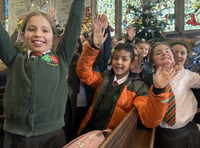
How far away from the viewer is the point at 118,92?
4.39 ft

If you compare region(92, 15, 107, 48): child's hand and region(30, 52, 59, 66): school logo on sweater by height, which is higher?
region(92, 15, 107, 48): child's hand

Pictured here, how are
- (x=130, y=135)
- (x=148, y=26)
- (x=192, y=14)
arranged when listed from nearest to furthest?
(x=130, y=135) < (x=148, y=26) < (x=192, y=14)

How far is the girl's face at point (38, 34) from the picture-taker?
0.97m

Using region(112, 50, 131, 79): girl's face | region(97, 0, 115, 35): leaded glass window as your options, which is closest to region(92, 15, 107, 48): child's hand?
region(112, 50, 131, 79): girl's face

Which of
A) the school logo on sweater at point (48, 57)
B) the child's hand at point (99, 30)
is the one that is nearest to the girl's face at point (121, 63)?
the child's hand at point (99, 30)

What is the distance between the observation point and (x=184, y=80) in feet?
4.85

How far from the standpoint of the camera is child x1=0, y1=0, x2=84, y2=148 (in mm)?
886

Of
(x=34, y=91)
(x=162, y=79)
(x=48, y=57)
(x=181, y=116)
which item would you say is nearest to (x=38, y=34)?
(x=48, y=57)

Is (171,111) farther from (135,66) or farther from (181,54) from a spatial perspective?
(181,54)

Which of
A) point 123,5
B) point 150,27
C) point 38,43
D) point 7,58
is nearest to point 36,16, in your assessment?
point 38,43

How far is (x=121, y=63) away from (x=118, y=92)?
0.69 feet

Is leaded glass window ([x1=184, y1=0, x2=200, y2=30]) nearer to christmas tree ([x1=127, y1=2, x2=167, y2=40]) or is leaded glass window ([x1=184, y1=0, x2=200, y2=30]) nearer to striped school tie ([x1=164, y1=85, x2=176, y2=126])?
christmas tree ([x1=127, y1=2, x2=167, y2=40])

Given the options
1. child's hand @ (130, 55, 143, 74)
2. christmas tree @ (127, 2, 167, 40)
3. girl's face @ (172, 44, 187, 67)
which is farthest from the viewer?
christmas tree @ (127, 2, 167, 40)

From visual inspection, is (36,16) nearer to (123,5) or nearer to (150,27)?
(150,27)
